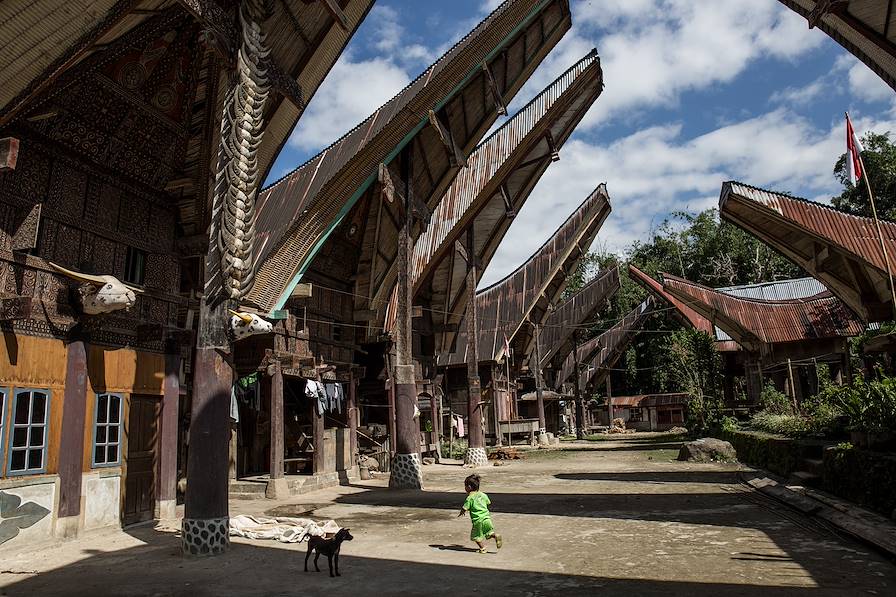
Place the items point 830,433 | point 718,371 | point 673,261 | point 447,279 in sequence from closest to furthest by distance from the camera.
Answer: point 830,433, point 447,279, point 718,371, point 673,261

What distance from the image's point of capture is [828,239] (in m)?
14.3

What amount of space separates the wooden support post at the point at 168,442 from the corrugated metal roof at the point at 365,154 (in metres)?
2.48

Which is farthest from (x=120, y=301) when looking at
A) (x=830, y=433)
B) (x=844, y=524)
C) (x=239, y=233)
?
(x=830, y=433)

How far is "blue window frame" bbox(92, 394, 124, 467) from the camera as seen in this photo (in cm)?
907

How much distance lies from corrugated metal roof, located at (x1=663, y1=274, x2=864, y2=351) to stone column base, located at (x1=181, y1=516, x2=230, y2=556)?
886 inches

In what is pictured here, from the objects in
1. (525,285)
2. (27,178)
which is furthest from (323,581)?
(525,285)

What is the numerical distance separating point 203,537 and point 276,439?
664cm

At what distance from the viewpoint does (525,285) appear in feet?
101

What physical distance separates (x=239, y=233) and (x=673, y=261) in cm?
5835

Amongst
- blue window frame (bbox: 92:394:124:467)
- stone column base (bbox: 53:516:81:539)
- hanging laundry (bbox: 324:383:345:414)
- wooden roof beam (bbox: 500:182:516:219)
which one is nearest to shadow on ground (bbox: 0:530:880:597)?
stone column base (bbox: 53:516:81:539)

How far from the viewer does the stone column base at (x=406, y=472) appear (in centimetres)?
1403

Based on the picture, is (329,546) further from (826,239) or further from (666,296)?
(666,296)

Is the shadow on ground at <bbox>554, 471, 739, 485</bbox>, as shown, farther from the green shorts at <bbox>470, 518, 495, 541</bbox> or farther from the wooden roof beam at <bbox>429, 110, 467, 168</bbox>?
the wooden roof beam at <bbox>429, 110, 467, 168</bbox>

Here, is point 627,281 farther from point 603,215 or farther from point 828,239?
point 828,239
